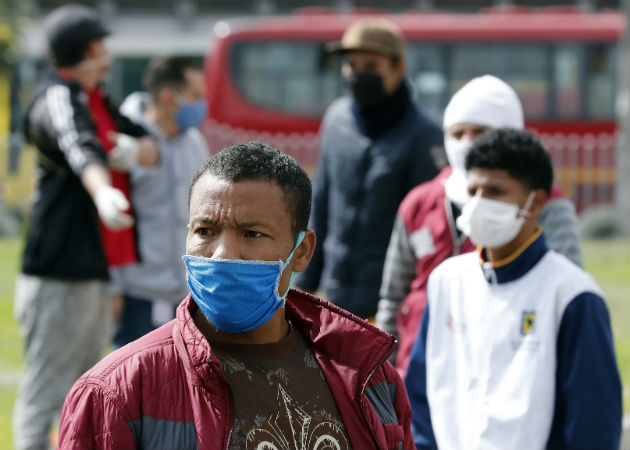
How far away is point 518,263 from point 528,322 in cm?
21

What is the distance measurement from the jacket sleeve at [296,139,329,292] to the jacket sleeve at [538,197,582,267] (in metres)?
1.51

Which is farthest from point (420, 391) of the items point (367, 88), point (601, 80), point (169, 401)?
point (601, 80)

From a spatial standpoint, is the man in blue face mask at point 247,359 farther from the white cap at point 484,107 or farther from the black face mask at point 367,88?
the black face mask at point 367,88

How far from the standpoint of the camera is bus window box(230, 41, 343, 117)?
2002 centimetres

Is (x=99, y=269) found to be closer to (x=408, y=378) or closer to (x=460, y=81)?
(x=408, y=378)

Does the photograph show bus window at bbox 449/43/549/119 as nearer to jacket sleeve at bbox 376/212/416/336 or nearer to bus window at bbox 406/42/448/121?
bus window at bbox 406/42/448/121

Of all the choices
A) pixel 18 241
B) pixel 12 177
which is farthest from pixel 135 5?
pixel 18 241

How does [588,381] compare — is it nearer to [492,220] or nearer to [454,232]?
[492,220]

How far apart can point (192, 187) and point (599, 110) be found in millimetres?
17692

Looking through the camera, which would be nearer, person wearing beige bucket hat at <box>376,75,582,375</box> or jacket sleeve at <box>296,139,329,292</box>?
person wearing beige bucket hat at <box>376,75,582,375</box>

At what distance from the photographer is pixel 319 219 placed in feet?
17.4

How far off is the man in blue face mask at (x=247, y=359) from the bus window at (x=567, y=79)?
17.4m

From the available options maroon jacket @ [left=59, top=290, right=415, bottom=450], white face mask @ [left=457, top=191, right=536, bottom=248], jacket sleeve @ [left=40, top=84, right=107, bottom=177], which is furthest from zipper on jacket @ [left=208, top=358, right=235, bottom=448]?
jacket sleeve @ [left=40, top=84, right=107, bottom=177]

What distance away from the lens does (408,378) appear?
3.73m
